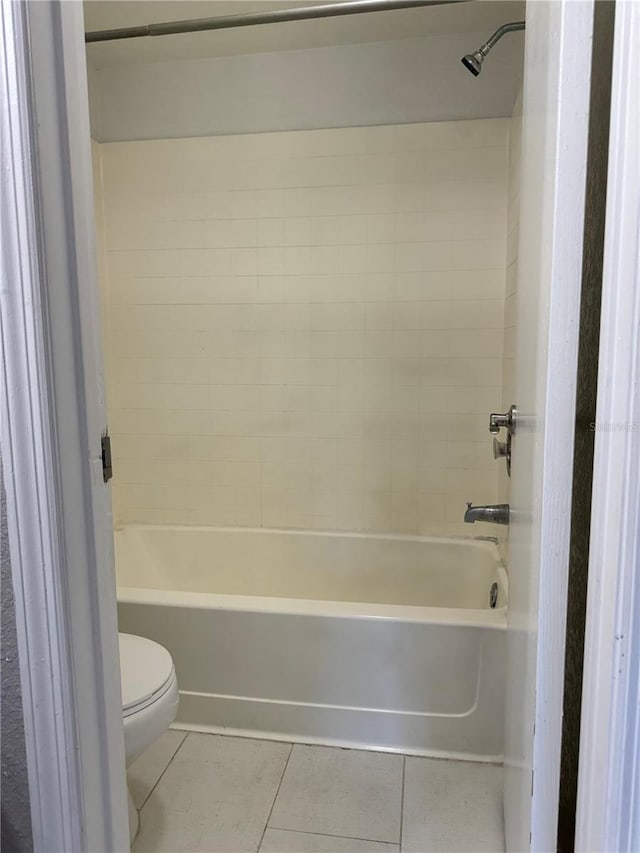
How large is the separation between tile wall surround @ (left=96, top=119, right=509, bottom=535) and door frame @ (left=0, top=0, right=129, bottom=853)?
163 cm

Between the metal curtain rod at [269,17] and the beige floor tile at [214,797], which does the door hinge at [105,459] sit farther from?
the metal curtain rod at [269,17]

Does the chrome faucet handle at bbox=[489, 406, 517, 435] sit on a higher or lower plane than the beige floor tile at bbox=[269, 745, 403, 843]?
higher

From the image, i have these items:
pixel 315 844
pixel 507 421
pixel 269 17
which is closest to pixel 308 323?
pixel 269 17

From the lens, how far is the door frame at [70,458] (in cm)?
64

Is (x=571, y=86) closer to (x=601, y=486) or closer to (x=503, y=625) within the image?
(x=601, y=486)

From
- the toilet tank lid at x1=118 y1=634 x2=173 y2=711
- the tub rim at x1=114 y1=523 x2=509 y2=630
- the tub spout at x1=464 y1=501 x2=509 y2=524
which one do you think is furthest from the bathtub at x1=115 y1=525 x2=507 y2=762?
the tub spout at x1=464 y1=501 x2=509 y2=524

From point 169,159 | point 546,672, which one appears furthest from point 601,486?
point 169,159

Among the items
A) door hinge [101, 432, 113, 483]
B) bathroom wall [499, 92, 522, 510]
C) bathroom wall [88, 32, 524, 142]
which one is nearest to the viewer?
door hinge [101, 432, 113, 483]

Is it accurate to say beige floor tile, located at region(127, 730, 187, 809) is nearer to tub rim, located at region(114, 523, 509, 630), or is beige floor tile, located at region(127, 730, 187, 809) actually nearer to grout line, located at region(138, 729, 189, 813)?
grout line, located at region(138, 729, 189, 813)

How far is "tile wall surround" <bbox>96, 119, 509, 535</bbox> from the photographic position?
7.41ft

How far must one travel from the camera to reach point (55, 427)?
2.41 ft

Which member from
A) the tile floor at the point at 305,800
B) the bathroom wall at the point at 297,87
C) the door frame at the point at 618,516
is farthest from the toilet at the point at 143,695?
the bathroom wall at the point at 297,87

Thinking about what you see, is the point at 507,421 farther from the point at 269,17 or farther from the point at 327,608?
the point at 269,17

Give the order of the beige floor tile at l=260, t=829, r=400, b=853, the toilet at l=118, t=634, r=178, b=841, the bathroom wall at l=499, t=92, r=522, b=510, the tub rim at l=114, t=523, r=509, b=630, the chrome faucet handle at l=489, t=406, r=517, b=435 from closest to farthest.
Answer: the chrome faucet handle at l=489, t=406, r=517, b=435 → the toilet at l=118, t=634, r=178, b=841 → the beige floor tile at l=260, t=829, r=400, b=853 → the tub rim at l=114, t=523, r=509, b=630 → the bathroom wall at l=499, t=92, r=522, b=510
